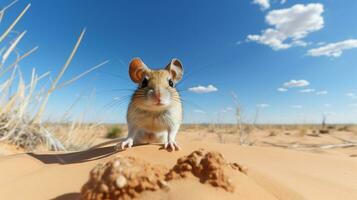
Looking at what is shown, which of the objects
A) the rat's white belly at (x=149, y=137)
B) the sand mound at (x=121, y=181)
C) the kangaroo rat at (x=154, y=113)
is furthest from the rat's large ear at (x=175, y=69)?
the sand mound at (x=121, y=181)

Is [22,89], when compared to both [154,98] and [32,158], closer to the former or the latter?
[32,158]

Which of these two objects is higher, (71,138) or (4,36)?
(4,36)

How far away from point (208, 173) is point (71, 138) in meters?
5.44

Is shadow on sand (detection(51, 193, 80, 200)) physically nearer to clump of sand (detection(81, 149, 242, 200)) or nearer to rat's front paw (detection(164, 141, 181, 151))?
clump of sand (detection(81, 149, 242, 200))

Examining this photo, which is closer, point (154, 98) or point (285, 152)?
point (154, 98)

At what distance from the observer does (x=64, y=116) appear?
696cm

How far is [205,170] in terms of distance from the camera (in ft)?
5.73

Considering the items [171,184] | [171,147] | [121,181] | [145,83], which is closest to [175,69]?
[145,83]

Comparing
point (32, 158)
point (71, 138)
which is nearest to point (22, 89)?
point (71, 138)

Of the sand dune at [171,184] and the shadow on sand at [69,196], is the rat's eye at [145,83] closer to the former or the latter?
the sand dune at [171,184]

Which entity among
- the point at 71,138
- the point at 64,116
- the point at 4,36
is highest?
the point at 4,36

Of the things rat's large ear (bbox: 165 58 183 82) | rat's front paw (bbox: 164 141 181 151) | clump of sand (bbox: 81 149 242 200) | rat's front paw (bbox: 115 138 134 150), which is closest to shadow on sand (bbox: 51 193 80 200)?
clump of sand (bbox: 81 149 242 200)

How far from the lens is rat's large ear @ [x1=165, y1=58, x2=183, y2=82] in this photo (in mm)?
3523

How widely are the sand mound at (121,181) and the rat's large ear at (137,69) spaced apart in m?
1.92
